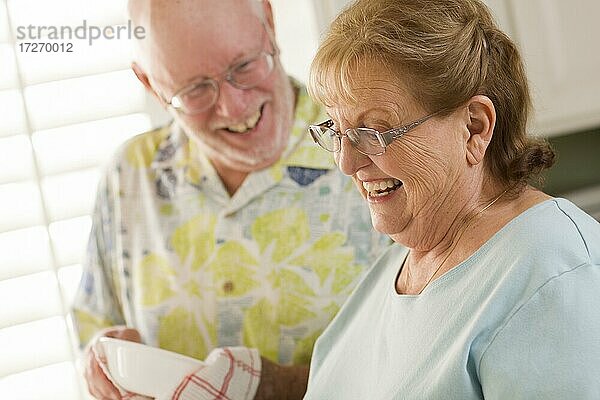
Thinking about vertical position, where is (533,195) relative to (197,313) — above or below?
above

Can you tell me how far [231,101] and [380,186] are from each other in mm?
400

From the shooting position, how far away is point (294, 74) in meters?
1.51

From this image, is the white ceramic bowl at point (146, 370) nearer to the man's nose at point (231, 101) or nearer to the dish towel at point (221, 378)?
the dish towel at point (221, 378)

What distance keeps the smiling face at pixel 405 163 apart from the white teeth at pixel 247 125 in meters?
0.37

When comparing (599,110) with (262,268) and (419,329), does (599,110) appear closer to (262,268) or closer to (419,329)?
(262,268)

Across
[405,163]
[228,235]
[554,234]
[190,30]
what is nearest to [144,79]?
[190,30]

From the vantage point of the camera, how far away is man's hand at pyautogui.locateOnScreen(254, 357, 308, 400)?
4.89 ft

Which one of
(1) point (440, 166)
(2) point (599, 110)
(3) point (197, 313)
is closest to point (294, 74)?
(3) point (197, 313)

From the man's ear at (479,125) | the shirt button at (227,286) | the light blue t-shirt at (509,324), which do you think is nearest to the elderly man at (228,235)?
the shirt button at (227,286)

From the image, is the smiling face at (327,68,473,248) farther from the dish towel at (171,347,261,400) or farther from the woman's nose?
the dish towel at (171,347,261,400)

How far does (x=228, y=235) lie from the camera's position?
4.87 feet

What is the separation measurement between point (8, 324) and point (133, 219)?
0.25 metres

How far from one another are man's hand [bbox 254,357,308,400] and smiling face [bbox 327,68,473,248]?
44 cm

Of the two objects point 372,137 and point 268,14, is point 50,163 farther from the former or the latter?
point 372,137
